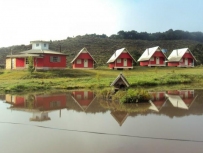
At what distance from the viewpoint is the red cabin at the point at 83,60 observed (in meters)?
37.7

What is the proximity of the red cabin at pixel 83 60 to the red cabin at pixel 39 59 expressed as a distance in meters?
2.39

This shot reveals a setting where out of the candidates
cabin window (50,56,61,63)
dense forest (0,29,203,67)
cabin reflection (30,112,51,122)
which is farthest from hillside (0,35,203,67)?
cabin reflection (30,112,51,122)

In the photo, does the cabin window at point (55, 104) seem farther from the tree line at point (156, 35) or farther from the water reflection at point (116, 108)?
the tree line at point (156, 35)

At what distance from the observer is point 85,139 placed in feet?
26.9

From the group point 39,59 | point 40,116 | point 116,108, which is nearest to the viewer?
point 40,116

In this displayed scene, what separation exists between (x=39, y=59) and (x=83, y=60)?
280 inches

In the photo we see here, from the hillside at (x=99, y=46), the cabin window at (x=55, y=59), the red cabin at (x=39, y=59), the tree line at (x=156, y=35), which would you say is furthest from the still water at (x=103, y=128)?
the tree line at (x=156, y=35)

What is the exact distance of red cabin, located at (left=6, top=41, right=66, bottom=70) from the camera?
1321 inches

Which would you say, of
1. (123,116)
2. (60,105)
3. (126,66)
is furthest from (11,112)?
(126,66)

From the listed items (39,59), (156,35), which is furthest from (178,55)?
(156,35)

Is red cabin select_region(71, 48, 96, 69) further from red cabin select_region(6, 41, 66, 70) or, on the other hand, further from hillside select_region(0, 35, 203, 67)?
hillside select_region(0, 35, 203, 67)

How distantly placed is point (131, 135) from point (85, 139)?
154 cm

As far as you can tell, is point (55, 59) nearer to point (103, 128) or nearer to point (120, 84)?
point (120, 84)

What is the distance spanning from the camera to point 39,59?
33.7 meters
